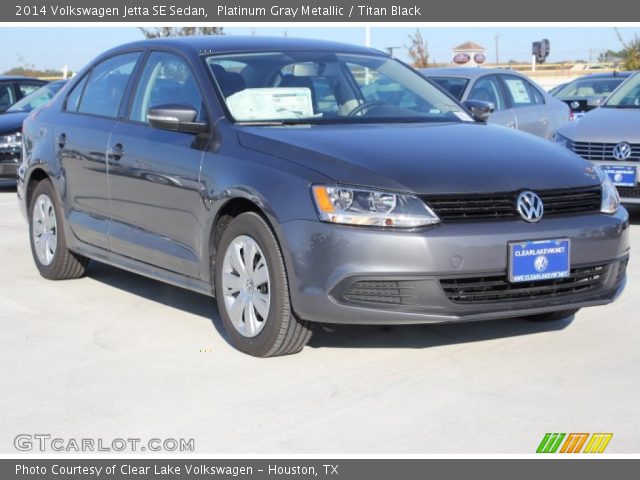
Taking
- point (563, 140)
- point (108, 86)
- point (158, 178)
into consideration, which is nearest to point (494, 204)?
point (158, 178)

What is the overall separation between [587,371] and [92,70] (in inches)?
156

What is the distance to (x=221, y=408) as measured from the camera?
4785 mm

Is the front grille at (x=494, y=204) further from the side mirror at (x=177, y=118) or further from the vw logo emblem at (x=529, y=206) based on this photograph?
the side mirror at (x=177, y=118)

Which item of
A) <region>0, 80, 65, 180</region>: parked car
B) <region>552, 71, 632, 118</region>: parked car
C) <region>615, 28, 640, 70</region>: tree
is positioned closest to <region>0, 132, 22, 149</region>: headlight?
<region>0, 80, 65, 180</region>: parked car

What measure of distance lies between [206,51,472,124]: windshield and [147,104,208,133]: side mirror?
197 mm

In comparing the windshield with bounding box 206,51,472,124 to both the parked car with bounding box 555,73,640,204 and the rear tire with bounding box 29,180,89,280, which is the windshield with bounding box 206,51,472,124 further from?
the parked car with bounding box 555,73,640,204

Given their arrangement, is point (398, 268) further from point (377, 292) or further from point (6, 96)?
point (6, 96)

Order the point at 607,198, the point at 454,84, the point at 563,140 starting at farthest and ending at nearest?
the point at 454,84
the point at 563,140
the point at 607,198

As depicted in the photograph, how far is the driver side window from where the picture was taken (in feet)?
20.7

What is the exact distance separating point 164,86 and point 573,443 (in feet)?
11.1

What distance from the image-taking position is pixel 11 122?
14.6m

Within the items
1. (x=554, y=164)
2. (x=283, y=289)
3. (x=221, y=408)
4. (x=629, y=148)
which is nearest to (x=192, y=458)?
(x=221, y=408)

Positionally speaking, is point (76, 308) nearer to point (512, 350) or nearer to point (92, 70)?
point (92, 70)

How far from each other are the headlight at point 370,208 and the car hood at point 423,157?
49mm
